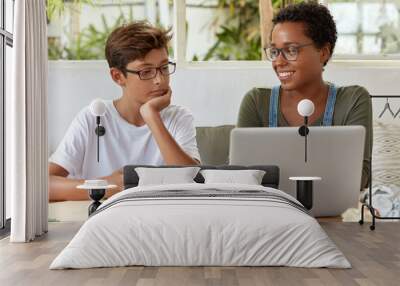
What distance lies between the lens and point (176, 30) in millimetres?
6812

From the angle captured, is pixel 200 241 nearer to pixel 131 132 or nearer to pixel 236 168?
pixel 236 168

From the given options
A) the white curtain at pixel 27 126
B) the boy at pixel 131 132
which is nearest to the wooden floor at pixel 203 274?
the white curtain at pixel 27 126

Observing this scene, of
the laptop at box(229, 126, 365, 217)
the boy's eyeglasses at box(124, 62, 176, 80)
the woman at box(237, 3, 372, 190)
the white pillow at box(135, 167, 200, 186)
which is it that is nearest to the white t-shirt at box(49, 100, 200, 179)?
the boy's eyeglasses at box(124, 62, 176, 80)

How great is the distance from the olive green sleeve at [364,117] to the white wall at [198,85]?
0.35 meters

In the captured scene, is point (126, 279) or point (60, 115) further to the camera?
point (60, 115)

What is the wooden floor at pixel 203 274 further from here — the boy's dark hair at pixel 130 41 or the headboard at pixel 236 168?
the boy's dark hair at pixel 130 41

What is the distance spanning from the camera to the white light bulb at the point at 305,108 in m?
6.23

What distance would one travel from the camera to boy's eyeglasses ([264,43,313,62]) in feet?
21.5

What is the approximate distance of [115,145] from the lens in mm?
6566

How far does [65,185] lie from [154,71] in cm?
126

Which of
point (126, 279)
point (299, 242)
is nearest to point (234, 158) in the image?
point (299, 242)

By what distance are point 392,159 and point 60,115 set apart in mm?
2973

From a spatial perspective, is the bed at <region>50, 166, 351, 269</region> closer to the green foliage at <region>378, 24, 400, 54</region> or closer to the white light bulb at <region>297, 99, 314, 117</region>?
the white light bulb at <region>297, 99, 314, 117</region>

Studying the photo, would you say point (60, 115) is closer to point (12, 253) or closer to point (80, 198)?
point (80, 198)
